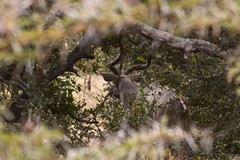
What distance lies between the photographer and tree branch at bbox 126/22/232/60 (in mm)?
1224

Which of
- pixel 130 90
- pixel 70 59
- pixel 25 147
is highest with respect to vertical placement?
pixel 25 147

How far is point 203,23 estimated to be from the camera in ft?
2.85

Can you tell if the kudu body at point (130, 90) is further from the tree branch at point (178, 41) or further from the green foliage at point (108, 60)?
the tree branch at point (178, 41)

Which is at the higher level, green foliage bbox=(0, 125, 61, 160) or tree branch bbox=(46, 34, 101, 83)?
green foliage bbox=(0, 125, 61, 160)

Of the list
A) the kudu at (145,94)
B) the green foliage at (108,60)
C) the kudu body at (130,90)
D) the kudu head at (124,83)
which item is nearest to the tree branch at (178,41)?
the green foliage at (108,60)

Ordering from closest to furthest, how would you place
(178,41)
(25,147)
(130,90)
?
(25,147) → (178,41) → (130,90)

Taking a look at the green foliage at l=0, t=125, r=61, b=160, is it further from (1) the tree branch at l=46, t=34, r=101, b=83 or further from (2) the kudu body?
(2) the kudu body

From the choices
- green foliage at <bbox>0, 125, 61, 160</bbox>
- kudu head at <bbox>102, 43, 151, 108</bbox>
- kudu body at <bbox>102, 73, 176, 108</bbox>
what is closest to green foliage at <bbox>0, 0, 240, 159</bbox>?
green foliage at <bbox>0, 125, 61, 160</bbox>

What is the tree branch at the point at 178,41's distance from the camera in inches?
48.2

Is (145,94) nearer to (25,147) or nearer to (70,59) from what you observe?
(70,59)

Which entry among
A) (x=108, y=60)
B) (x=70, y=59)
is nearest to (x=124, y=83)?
(x=108, y=60)

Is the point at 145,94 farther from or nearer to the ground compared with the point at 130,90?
farther from the ground

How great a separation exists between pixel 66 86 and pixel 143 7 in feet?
7.98

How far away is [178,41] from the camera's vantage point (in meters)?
1.24
